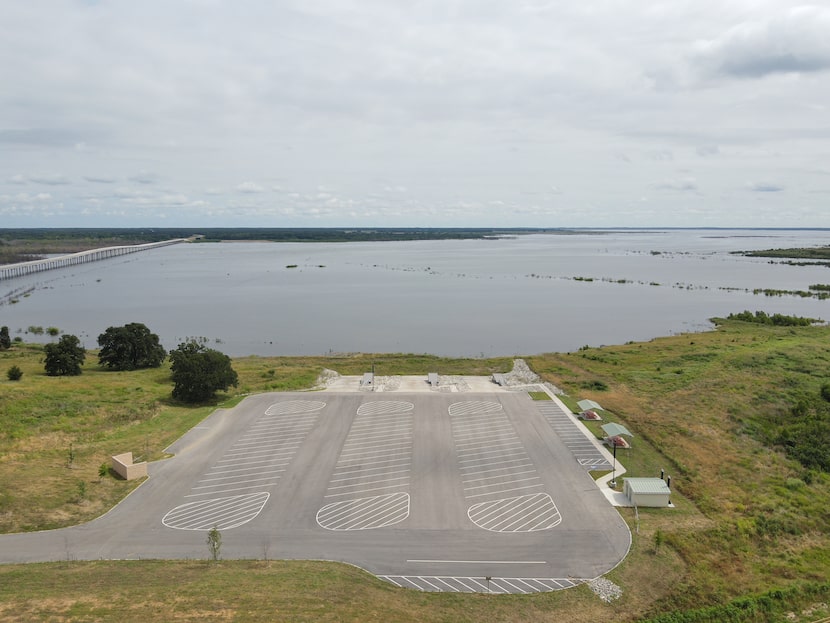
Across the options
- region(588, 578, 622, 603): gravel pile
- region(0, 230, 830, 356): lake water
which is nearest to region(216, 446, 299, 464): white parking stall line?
region(588, 578, 622, 603): gravel pile

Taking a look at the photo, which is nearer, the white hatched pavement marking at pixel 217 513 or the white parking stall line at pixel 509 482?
the white hatched pavement marking at pixel 217 513

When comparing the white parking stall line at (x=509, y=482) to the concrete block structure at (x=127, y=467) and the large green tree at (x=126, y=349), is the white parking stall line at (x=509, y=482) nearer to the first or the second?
the concrete block structure at (x=127, y=467)

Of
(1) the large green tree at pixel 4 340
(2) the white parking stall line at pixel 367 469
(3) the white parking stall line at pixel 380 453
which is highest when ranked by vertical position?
Result: (1) the large green tree at pixel 4 340

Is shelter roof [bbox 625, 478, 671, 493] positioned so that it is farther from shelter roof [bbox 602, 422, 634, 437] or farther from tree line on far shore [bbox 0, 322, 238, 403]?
tree line on far shore [bbox 0, 322, 238, 403]

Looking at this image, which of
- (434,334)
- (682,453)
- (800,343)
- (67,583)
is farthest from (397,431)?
(800,343)

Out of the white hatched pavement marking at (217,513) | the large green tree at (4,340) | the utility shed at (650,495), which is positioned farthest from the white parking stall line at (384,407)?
the large green tree at (4,340)

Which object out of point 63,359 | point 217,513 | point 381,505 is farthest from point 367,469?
point 63,359

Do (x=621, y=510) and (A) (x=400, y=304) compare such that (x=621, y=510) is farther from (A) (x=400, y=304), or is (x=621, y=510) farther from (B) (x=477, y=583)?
(A) (x=400, y=304)

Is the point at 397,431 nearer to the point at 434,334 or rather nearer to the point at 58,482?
the point at 58,482
